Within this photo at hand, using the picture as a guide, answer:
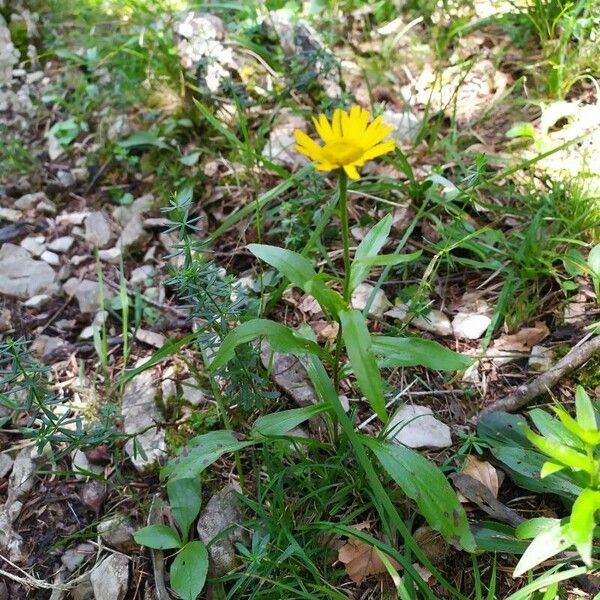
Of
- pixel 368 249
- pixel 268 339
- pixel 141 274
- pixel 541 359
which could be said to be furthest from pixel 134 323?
pixel 541 359

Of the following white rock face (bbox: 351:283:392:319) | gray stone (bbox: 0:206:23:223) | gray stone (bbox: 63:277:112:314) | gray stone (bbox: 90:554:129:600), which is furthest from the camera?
gray stone (bbox: 0:206:23:223)

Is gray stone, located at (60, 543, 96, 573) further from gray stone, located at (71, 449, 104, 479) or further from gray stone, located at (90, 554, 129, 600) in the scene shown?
gray stone, located at (71, 449, 104, 479)

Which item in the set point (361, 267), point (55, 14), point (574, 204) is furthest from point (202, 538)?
point (55, 14)

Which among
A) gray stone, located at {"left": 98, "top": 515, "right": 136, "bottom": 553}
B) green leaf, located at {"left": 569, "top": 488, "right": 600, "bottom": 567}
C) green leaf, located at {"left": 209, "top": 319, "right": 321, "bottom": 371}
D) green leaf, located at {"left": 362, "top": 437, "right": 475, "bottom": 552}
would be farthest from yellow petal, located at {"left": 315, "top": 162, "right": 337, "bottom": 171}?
gray stone, located at {"left": 98, "top": 515, "right": 136, "bottom": 553}

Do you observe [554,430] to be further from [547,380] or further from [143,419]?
[143,419]

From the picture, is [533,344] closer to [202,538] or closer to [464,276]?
[464,276]

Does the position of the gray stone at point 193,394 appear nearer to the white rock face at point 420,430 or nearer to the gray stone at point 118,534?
the gray stone at point 118,534
